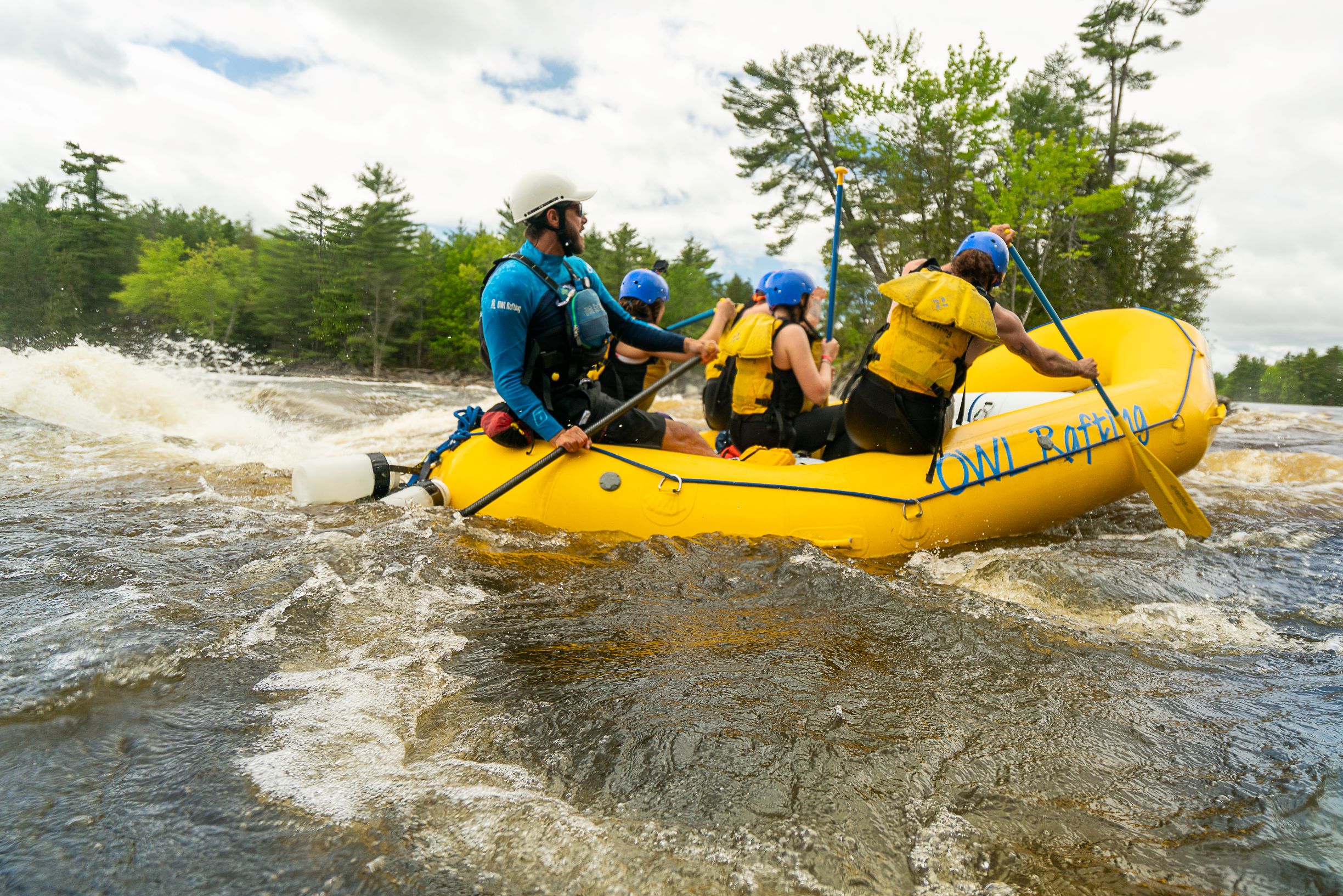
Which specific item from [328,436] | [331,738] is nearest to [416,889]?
[331,738]

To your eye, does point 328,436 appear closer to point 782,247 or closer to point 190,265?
point 782,247

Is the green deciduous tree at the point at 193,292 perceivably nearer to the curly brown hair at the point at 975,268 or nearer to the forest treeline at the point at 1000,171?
the forest treeline at the point at 1000,171

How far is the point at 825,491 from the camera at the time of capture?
408 centimetres

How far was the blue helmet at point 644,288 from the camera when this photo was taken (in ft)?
18.4

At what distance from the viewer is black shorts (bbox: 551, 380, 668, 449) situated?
14.6 ft

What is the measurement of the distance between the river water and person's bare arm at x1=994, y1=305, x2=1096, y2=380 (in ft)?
3.54

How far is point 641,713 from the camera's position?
228 cm

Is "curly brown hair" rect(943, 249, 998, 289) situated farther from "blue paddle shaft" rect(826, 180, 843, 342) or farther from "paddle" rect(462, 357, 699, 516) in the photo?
"paddle" rect(462, 357, 699, 516)

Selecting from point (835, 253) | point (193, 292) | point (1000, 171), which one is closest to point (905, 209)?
point (1000, 171)

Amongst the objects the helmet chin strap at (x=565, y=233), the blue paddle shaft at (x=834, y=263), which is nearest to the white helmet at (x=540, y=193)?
the helmet chin strap at (x=565, y=233)

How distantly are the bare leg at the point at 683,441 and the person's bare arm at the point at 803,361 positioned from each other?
762 mm

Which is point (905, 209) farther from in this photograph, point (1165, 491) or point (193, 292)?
point (193, 292)

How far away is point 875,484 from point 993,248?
1440 millimetres

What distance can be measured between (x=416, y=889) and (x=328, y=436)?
36.0 feet
